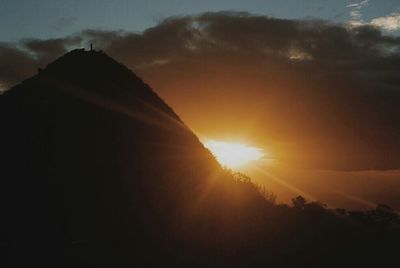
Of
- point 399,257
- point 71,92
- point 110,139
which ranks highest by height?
point 71,92

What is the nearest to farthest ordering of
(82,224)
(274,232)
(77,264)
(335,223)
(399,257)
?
(77,264) → (82,224) → (274,232) → (399,257) → (335,223)

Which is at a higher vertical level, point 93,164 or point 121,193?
point 93,164

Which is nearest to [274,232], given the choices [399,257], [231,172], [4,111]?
[231,172]

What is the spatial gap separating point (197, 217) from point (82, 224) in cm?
448

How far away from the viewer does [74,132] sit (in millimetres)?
19109

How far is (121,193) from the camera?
59.9 feet

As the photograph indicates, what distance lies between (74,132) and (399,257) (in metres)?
15.7

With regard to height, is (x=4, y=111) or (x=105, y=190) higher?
(x=4, y=111)

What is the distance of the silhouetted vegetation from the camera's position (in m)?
17.0

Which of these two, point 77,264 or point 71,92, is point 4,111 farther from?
point 77,264

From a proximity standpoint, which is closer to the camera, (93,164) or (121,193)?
(121,193)

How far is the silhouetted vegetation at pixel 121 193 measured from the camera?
17.0 meters

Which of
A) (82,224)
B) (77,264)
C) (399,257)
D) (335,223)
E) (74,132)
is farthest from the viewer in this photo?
(335,223)

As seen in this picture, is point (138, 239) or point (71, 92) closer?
point (138, 239)
